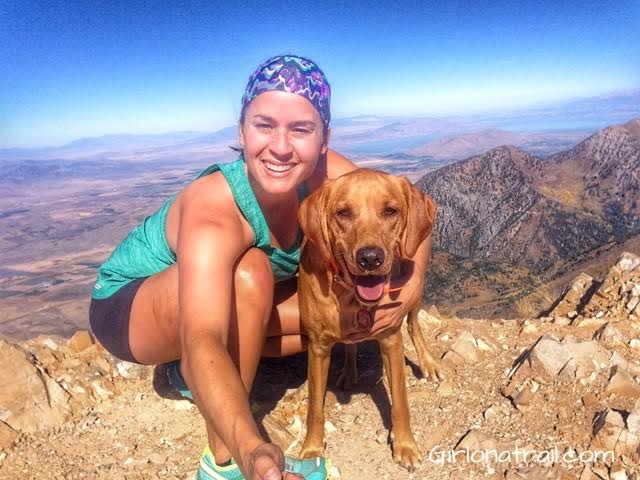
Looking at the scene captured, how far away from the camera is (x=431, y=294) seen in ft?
26.3

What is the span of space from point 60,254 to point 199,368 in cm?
3241

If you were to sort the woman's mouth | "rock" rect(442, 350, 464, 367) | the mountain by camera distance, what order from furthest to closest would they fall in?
the mountain, "rock" rect(442, 350, 464, 367), the woman's mouth

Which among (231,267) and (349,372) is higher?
(231,267)

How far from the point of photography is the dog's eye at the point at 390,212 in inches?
104

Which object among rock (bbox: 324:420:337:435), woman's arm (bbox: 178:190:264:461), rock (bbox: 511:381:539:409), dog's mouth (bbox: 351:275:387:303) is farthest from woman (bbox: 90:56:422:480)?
rock (bbox: 511:381:539:409)

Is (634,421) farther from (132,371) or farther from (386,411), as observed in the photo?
(132,371)

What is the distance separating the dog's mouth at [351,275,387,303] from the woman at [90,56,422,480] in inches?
9.4

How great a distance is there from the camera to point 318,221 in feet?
8.63

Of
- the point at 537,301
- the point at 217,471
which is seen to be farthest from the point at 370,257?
the point at 537,301

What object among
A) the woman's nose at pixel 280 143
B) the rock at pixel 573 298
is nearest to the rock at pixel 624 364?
the rock at pixel 573 298

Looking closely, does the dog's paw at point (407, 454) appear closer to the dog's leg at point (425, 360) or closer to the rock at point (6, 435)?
the dog's leg at point (425, 360)

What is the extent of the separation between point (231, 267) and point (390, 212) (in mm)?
988

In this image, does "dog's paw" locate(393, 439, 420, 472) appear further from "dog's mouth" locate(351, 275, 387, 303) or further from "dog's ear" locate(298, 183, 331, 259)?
"dog's ear" locate(298, 183, 331, 259)

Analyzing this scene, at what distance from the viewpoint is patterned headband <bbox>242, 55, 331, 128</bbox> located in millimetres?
2389
